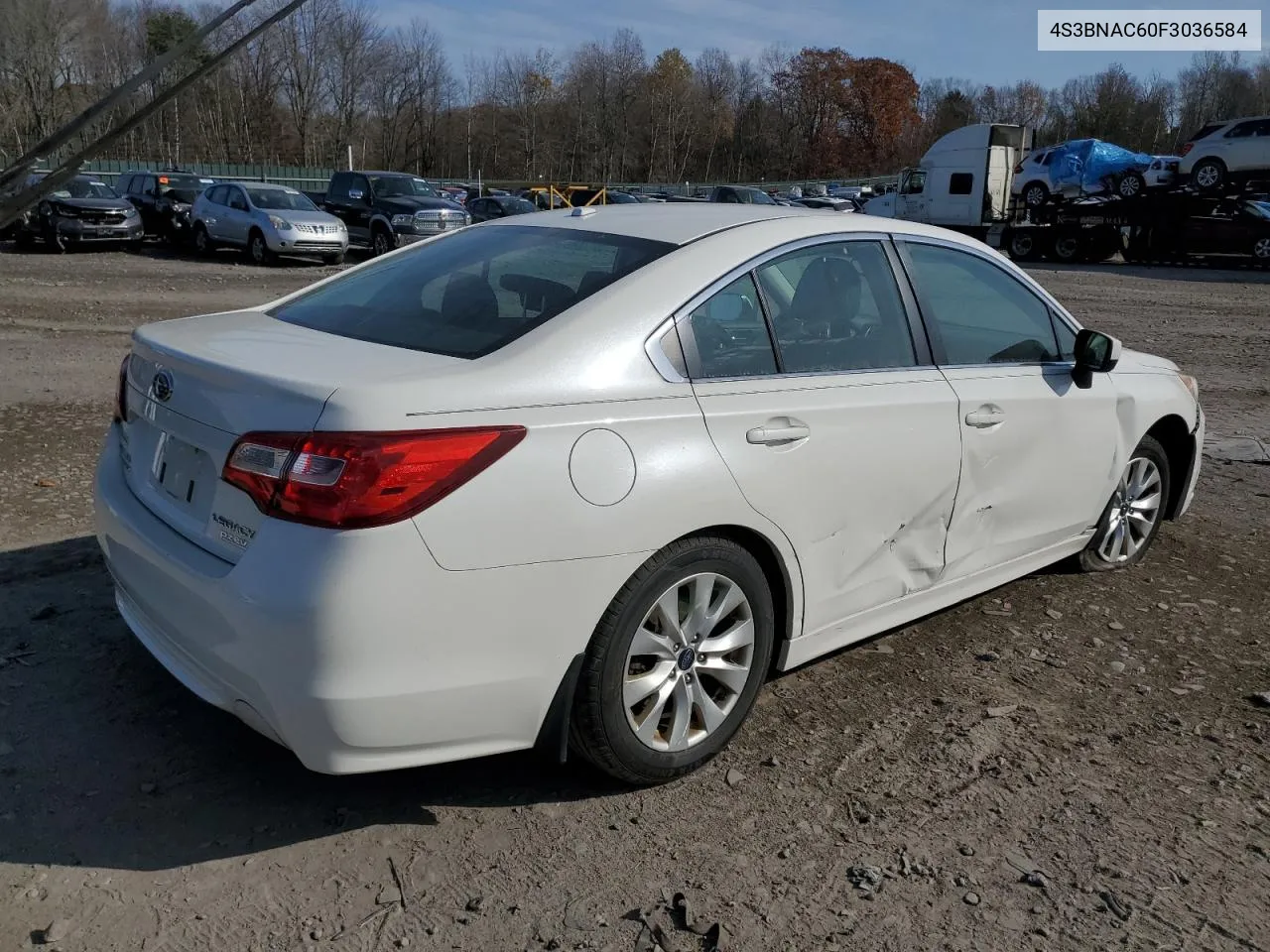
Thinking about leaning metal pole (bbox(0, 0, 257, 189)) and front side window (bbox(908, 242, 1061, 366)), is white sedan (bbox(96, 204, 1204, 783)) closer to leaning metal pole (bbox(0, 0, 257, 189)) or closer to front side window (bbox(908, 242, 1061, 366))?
front side window (bbox(908, 242, 1061, 366))

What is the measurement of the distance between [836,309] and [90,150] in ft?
8.14

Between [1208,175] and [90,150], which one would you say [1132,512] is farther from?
[1208,175]

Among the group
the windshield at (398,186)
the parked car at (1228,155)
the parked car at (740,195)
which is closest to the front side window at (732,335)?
the windshield at (398,186)

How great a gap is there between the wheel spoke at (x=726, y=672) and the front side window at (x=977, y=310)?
1.44 m

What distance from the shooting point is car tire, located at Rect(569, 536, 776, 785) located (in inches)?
117

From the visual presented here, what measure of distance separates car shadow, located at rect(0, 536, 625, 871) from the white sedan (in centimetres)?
38

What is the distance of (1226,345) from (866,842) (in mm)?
13209

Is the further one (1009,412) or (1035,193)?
(1035,193)

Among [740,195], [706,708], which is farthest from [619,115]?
[706,708]

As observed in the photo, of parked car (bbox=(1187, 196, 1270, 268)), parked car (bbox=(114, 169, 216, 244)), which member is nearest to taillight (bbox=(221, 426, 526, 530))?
parked car (bbox=(114, 169, 216, 244))

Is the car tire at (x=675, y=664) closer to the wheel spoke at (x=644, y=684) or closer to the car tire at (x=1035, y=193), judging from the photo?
the wheel spoke at (x=644, y=684)

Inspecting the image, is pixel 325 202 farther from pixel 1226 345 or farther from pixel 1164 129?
pixel 1164 129

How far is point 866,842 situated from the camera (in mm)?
3006

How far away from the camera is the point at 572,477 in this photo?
110 inches
